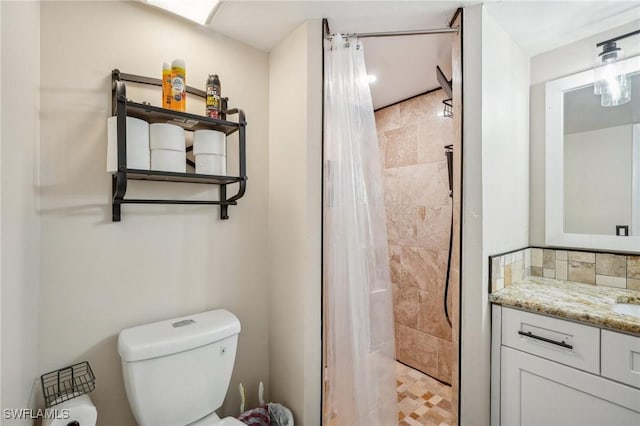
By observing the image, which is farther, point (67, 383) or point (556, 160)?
point (556, 160)

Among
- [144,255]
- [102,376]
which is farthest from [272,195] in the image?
[102,376]

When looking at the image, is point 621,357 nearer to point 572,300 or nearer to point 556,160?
point 572,300

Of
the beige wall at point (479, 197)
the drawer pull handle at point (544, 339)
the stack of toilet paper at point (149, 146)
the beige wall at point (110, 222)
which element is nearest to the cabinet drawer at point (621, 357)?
the drawer pull handle at point (544, 339)

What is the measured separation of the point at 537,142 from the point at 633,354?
1.17 metres

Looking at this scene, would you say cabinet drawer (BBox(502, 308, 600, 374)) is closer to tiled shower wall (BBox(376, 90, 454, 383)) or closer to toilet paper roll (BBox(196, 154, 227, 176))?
tiled shower wall (BBox(376, 90, 454, 383))

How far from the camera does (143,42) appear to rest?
1.31 metres

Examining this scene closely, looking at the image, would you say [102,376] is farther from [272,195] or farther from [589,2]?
[589,2]

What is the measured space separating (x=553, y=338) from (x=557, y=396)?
231mm

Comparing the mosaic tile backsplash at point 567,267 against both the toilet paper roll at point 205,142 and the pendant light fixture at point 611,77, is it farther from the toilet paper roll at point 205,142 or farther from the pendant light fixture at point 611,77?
the toilet paper roll at point 205,142

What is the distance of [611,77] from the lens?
1494mm

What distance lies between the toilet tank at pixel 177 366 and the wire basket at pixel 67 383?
0.16 meters

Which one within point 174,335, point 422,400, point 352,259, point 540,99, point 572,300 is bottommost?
point 422,400

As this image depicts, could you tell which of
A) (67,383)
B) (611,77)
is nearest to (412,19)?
(611,77)

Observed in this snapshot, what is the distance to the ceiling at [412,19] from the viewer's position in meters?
1.32
